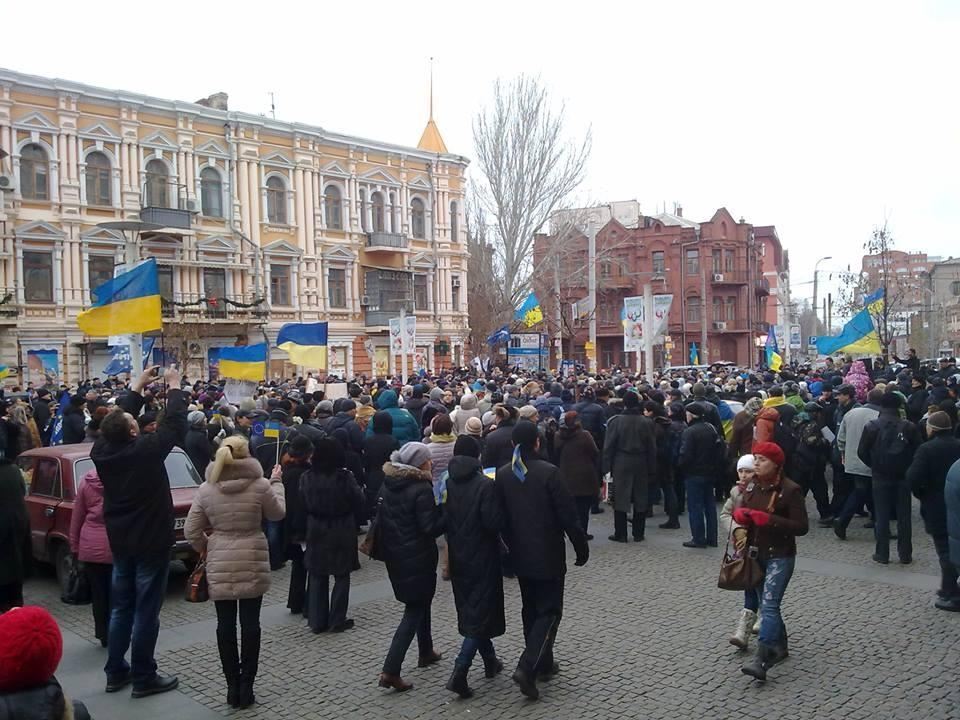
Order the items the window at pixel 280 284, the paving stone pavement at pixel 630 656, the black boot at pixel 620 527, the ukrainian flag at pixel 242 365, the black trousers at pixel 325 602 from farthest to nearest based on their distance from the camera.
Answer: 1. the window at pixel 280 284
2. the ukrainian flag at pixel 242 365
3. the black boot at pixel 620 527
4. the black trousers at pixel 325 602
5. the paving stone pavement at pixel 630 656

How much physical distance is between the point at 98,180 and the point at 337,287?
12.5 meters

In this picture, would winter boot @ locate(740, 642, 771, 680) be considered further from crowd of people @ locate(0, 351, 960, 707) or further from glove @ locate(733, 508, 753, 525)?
glove @ locate(733, 508, 753, 525)

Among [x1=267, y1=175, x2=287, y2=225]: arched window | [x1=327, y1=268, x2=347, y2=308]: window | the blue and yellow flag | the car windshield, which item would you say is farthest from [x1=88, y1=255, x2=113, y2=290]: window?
the car windshield

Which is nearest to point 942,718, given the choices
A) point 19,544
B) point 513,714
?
point 513,714

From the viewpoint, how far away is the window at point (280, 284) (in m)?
39.6

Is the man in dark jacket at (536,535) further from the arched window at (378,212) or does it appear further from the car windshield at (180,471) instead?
the arched window at (378,212)

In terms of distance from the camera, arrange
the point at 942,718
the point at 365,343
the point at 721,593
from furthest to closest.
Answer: the point at 365,343 < the point at 721,593 < the point at 942,718

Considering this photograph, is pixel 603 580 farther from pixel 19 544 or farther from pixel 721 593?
pixel 19 544

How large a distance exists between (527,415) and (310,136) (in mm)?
33539

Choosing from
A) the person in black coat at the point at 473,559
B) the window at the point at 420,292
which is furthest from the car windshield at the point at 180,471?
the window at the point at 420,292

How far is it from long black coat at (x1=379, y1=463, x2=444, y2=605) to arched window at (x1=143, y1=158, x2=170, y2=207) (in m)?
32.2

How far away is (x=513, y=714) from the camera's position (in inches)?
232

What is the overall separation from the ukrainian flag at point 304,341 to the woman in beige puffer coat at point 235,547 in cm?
1478

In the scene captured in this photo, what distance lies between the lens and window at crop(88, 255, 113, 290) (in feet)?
110
